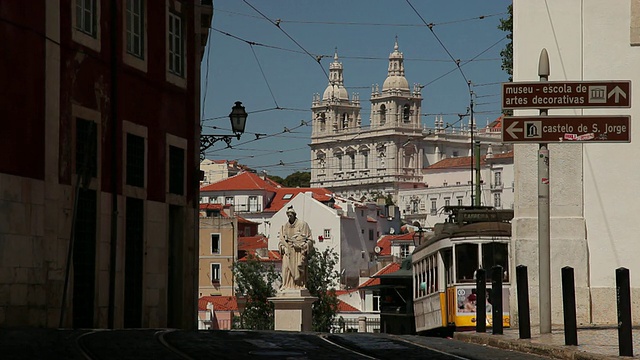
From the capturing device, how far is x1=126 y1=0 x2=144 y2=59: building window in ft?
80.5

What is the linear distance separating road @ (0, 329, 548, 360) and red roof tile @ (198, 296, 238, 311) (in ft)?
265

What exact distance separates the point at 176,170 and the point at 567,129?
1113cm

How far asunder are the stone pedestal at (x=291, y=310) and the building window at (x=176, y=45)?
21.7ft

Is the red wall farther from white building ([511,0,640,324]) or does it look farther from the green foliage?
the green foliage

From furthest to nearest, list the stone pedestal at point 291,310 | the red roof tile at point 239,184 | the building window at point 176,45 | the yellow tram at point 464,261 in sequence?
the red roof tile at point 239,184
the stone pedestal at point 291,310
the yellow tram at point 464,261
the building window at point 176,45

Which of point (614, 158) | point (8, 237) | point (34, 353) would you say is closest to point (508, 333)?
point (614, 158)

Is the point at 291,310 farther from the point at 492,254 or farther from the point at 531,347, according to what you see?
the point at 531,347

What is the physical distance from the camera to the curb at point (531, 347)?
1391 centimetres

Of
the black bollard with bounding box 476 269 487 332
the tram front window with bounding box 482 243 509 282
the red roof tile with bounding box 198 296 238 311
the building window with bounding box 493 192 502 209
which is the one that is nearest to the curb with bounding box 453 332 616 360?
the black bollard with bounding box 476 269 487 332

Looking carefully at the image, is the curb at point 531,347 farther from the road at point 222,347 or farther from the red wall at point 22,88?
the red wall at point 22,88

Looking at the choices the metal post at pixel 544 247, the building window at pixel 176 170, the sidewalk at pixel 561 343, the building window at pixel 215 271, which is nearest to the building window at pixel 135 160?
the building window at pixel 176 170

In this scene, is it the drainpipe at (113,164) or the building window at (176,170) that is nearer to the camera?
the drainpipe at (113,164)

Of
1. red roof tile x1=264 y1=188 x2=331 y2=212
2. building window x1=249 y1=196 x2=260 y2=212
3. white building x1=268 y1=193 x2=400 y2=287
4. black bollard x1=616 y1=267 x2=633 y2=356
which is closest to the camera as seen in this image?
black bollard x1=616 y1=267 x2=633 y2=356

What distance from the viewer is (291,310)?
32156 mm
